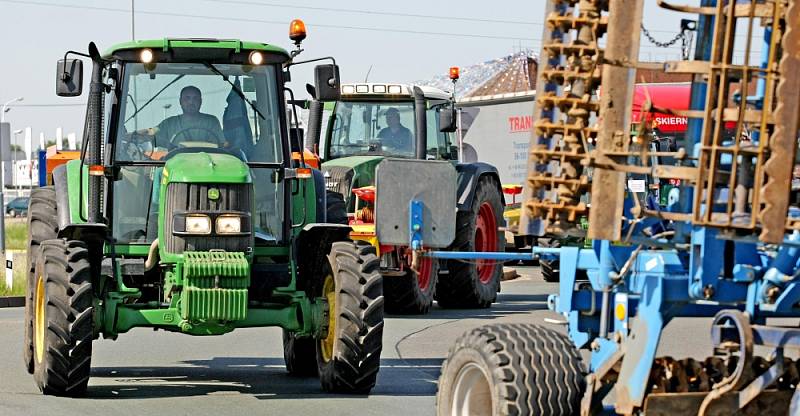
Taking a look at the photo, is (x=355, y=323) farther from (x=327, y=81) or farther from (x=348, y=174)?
(x=348, y=174)

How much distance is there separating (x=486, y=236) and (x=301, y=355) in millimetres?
8606

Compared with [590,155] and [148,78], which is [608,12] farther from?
[148,78]

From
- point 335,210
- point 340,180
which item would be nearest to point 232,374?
point 335,210

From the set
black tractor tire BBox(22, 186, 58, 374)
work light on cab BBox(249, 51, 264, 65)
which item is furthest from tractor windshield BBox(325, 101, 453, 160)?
black tractor tire BBox(22, 186, 58, 374)

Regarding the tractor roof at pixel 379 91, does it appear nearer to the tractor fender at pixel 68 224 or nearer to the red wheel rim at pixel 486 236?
the red wheel rim at pixel 486 236

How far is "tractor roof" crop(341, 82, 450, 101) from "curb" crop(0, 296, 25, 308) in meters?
5.69

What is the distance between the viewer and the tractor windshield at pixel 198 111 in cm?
1238

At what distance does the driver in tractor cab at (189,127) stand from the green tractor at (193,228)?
1 centimetres

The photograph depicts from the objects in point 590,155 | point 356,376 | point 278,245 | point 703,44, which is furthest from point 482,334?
point 278,245

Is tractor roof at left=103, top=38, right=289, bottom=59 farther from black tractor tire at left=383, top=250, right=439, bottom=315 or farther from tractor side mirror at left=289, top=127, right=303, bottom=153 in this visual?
black tractor tire at left=383, top=250, right=439, bottom=315

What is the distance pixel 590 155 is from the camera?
6996mm

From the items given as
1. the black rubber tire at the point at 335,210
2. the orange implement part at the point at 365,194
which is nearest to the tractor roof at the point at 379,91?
the orange implement part at the point at 365,194

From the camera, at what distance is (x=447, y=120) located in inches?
805

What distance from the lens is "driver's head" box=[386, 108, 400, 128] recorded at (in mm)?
20625
